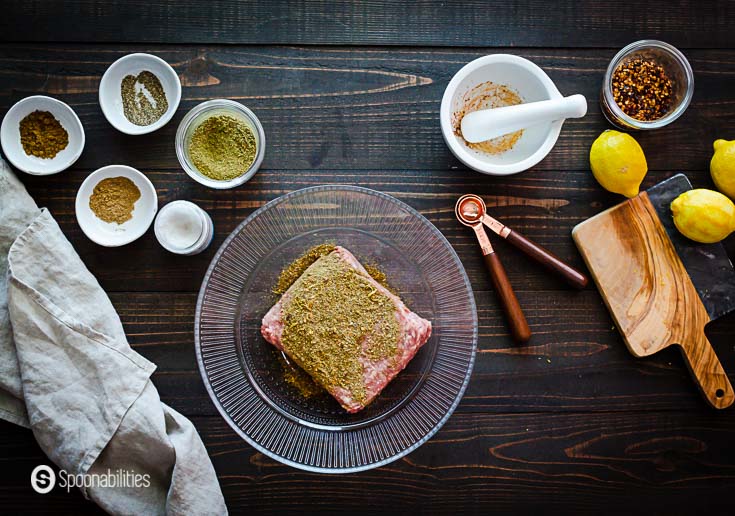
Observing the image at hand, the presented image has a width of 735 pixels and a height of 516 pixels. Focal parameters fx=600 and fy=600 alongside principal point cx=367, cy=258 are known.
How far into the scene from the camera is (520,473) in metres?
1.90

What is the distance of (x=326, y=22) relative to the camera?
1.92 meters

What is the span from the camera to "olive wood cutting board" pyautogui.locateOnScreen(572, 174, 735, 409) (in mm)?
1875

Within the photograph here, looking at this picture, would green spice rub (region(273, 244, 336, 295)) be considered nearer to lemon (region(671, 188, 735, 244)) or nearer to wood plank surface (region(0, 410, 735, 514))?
wood plank surface (region(0, 410, 735, 514))

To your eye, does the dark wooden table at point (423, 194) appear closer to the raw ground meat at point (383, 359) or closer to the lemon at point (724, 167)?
the lemon at point (724, 167)

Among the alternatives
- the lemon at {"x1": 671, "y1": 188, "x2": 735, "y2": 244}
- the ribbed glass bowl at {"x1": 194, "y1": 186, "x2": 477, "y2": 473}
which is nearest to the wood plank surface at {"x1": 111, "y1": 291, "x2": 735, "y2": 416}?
the ribbed glass bowl at {"x1": 194, "y1": 186, "x2": 477, "y2": 473}

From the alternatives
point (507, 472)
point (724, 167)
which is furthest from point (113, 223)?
point (724, 167)

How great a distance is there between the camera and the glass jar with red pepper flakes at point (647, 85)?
186 cm

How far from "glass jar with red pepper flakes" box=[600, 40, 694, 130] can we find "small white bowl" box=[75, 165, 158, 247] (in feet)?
4.79

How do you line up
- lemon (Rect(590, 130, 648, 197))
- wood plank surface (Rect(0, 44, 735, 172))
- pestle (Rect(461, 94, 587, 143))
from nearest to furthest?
pestle (Rect(461, 94, 587, 143))
lemon (Rect(590, 130, 648, 197))
wood plank surface (Rect(0, 44, 735, 172))

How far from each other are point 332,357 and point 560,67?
1.18 meters

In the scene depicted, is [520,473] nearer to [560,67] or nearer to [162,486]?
[162,486]

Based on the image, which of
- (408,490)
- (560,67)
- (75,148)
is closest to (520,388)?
(408,490)

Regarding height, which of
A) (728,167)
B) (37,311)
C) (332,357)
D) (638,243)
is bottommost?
(332,357)

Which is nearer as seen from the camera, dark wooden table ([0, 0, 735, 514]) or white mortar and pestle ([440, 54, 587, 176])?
white mortar and pestle ([440, 54, 587, 176])
